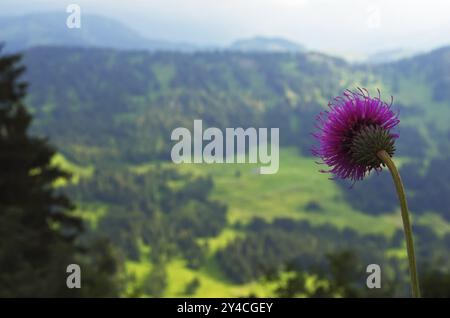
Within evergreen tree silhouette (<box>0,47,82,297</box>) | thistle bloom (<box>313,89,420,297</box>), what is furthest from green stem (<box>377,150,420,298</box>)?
evergreen tree silhouette (<box>0,47,82,297</box>)

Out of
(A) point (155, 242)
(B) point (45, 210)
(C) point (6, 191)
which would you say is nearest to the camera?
(C) point (6, 191)

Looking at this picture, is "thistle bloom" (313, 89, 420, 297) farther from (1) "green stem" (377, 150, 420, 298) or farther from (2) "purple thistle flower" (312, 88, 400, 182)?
(1) "green stem" (377, 150, 420, 298)

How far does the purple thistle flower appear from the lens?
278 cm

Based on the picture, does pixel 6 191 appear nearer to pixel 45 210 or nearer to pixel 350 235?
pixel 45 210

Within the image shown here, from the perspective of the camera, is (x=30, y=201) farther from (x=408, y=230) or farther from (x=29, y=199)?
(x=408, y=230)

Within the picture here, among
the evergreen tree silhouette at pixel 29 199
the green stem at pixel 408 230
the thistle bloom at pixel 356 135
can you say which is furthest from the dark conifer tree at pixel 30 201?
the green stem at pixel 408 230

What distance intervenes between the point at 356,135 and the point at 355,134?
2cm

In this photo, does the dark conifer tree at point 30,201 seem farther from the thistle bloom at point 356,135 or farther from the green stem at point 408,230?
the green stem at point 408,230

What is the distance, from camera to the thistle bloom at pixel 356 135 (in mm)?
2768

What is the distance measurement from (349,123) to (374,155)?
22cm
